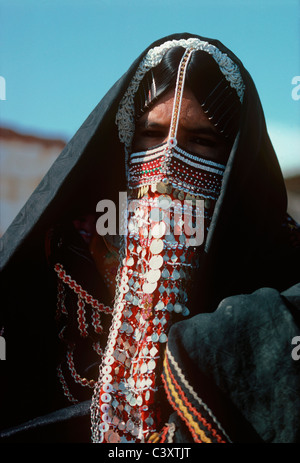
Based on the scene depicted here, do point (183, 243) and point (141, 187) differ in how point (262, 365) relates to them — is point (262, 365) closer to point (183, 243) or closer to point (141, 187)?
point (183, 243)

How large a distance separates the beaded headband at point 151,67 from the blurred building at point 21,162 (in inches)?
199

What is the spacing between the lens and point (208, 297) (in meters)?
2.17

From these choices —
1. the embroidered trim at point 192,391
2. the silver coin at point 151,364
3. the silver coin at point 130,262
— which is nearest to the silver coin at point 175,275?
the silver coin at point 130,262

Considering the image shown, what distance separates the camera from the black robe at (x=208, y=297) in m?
1.58

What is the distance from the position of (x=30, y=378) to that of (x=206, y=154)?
1.49 m

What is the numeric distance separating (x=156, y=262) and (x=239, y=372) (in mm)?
696

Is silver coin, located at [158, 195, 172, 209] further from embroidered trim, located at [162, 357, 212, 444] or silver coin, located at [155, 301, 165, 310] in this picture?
embroidered trim, located at [162, 357, 212, 444]

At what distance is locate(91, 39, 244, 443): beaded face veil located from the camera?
2029 mm

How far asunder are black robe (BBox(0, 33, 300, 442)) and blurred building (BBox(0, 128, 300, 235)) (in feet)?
16.0

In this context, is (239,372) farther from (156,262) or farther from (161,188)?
(161,188)

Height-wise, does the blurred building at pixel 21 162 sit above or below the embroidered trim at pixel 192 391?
above

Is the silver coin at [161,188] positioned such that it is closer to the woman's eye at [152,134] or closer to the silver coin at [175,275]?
the woman's eye at [152,134]

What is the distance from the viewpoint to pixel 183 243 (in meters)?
2.21
